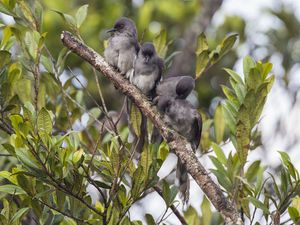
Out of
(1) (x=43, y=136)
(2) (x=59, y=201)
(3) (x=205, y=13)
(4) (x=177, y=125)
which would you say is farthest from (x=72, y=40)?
(3) (x=205, y=13)

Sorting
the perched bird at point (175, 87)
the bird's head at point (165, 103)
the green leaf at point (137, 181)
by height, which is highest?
the perched bird at point (175, 87)

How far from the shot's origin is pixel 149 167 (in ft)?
11.9

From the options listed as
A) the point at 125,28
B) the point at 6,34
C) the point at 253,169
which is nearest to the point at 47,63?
the point at 6,34

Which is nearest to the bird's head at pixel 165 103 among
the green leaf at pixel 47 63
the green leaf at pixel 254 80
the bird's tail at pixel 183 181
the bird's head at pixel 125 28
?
the bird's tail at pixel 183 181

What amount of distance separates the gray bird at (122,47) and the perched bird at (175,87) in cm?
28

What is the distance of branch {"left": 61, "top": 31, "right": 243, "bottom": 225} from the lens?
3.50m

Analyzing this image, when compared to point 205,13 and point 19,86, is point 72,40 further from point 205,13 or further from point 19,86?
point 205,13

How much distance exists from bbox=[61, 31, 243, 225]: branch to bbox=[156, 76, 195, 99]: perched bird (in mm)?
1033

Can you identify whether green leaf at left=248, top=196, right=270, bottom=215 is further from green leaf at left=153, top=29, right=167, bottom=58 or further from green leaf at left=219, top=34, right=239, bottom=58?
green leaf at left=153, top=29, right=167, bottom=58

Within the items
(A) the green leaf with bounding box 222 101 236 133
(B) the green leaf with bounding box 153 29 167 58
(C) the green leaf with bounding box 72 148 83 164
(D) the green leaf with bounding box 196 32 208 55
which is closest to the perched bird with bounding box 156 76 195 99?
(B) the green leaf with bounding box 153 29 167 58

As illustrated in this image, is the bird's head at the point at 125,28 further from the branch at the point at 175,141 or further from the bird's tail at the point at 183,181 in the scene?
the branch at the point at 175,141

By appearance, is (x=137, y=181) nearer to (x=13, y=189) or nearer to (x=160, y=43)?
(x=13, y=189)

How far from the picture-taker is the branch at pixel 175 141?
3.50 meters

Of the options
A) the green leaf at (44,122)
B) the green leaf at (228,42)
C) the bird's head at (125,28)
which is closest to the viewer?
the green leaf at (44,122)
